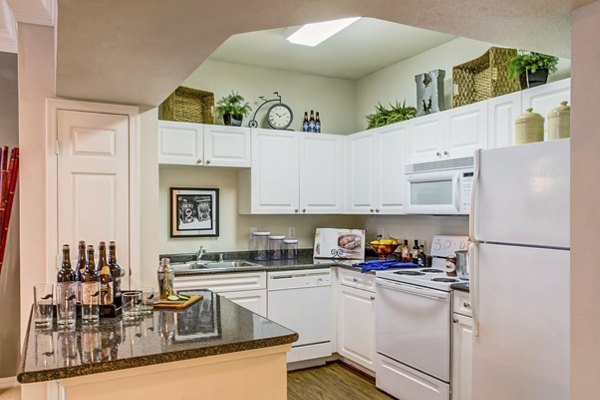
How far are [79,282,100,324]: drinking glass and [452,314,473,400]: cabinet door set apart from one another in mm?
2119

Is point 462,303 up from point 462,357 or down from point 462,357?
up

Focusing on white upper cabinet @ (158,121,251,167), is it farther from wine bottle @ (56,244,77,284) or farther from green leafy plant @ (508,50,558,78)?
green leafy plant @ (508,50,558,78)

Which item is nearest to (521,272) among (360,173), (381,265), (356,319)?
(381,265)

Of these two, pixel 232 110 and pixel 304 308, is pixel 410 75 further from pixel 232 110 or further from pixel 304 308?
pixel 304 308

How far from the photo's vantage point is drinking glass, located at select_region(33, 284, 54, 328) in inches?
71.1

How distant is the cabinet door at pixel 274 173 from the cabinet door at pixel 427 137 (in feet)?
3.81

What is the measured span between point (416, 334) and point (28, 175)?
2.73 metres

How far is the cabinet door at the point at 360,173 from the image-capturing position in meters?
4.24

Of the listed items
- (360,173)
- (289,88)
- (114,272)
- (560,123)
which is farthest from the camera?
(289,88)

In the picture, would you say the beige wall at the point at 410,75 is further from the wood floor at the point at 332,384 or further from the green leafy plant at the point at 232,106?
the wood floor at the point at 332,384

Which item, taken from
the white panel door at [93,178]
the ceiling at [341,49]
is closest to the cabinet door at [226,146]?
the ceiling at [341,49]

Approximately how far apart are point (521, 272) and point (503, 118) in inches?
45.5

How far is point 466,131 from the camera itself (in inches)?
128

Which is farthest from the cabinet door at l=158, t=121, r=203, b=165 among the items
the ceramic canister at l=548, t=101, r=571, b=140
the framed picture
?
the ceramic canister at l=548, t=101, r=571, b=140
